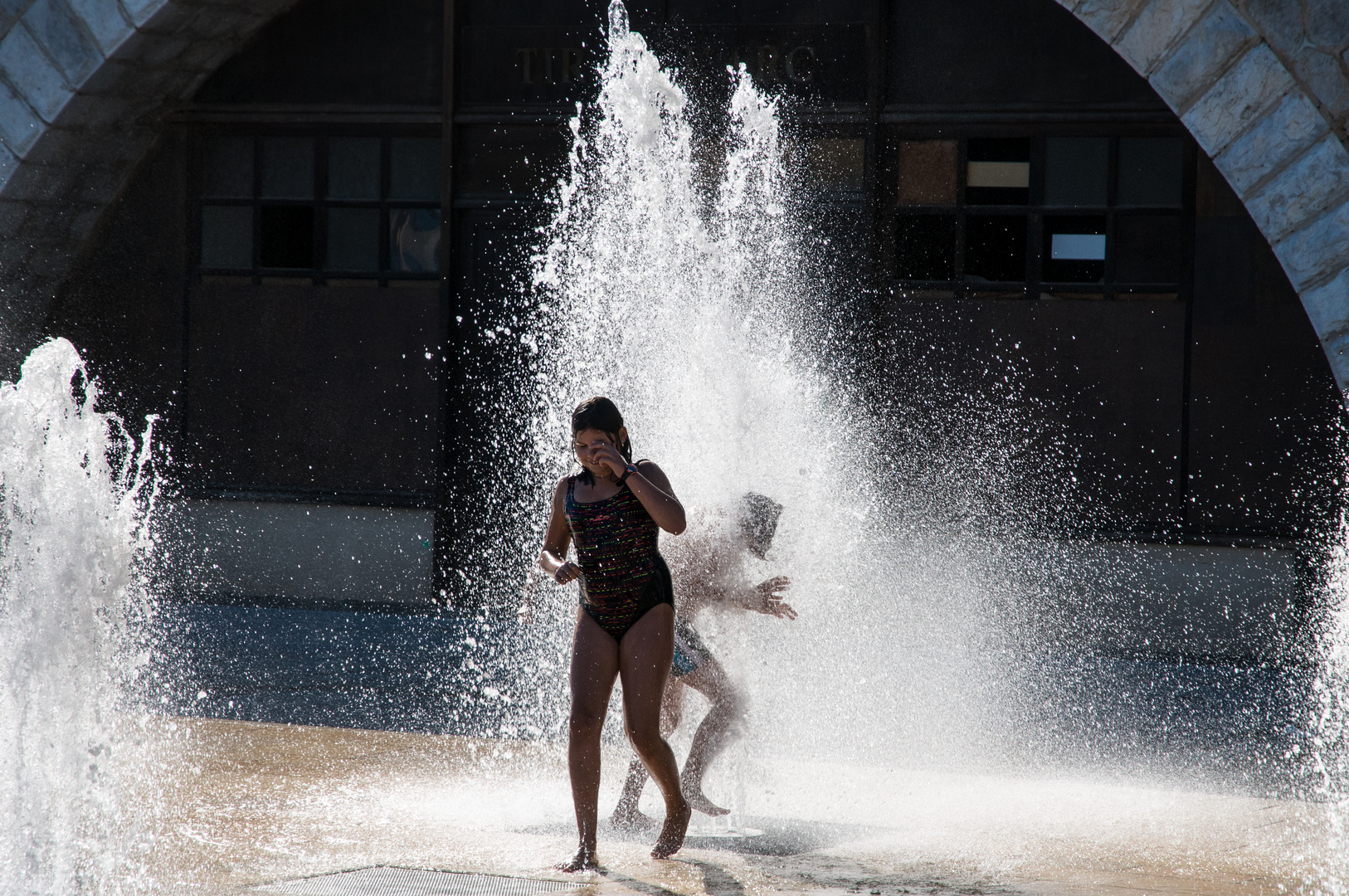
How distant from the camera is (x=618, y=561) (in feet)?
14.0

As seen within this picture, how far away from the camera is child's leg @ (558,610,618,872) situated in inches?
164

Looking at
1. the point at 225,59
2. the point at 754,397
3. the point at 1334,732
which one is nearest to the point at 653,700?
the point at 754,397

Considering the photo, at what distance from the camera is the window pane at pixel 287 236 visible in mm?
9648

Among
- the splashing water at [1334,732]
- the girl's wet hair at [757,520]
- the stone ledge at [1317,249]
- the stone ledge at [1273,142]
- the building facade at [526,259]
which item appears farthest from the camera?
the building facade at [526,259]

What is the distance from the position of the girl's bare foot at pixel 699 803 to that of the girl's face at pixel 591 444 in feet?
3.88

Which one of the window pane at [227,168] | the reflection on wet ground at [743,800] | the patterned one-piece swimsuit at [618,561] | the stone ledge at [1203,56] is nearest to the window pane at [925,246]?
the stone ledge at [1203,56]

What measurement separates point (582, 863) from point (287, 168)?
6783 mm

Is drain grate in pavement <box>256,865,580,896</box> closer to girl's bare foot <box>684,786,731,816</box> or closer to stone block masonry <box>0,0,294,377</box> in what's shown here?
girl's bare foot <box>684,786,731,816</box>

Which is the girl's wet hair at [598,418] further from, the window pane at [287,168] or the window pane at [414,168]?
the window pane at [287,168]

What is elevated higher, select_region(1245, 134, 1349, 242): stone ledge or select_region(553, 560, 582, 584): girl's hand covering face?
select_region(1245, 134, 1349, 242): stone ledge

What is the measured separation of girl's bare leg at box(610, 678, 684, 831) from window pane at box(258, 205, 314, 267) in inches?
228

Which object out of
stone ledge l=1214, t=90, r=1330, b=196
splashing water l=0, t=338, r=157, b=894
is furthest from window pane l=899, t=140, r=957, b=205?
splashing water l=0, t=338, r=157, b=894

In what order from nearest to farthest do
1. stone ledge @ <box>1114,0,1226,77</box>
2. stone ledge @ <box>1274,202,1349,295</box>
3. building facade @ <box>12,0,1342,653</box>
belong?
1. stone ledge @ <box>1274,202,1349,295</box>
2. stone ledge @ <box>1114,0,1226,77</box>
3. building facade @ <box>12,0,1342,653</box>

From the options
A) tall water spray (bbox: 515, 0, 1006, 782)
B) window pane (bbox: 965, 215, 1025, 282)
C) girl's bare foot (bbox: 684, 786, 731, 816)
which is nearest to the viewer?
girl's bare foot (bbox: 684, 786, 731, 816)
